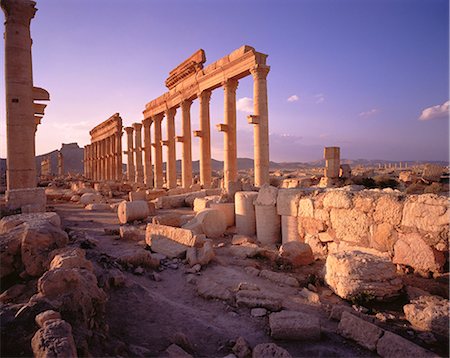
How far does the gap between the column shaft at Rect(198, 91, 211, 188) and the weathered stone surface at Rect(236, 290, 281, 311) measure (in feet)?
47.2

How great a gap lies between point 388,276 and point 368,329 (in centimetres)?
Result: 136

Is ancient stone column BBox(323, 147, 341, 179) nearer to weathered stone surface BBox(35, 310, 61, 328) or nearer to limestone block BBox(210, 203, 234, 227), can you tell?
limestone block BBox(210, 203, 234, 227)

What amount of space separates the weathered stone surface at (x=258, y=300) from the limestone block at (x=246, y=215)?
4.13 meters

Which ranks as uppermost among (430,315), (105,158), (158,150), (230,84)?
(230,84)

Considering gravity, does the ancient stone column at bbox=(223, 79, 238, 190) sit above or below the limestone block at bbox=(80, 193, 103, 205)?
above

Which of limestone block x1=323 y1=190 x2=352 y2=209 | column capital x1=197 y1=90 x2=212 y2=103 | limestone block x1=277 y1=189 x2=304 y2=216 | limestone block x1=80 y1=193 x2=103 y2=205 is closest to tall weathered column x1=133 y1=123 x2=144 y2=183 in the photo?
column capital x1=197 y1=90 x2=212 y2=103

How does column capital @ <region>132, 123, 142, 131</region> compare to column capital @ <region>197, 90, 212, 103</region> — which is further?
column capital @ <region>132, 123, 142, 131</region>

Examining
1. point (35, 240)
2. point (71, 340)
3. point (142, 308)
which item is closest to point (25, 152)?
point (35, 240)

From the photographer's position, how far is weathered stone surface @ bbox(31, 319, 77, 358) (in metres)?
2.11

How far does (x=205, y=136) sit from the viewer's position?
18703 millimetres

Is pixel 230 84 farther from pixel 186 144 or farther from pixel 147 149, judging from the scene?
pixel 147 149

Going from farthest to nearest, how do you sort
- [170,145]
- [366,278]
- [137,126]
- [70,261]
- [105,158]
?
1. [105,158]
2. [137,126]
3. [170,145]
4. [366,278]
5. [70,261]

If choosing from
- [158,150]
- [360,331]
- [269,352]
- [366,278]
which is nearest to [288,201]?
[366,278]

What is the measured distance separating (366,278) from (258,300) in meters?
1.65
